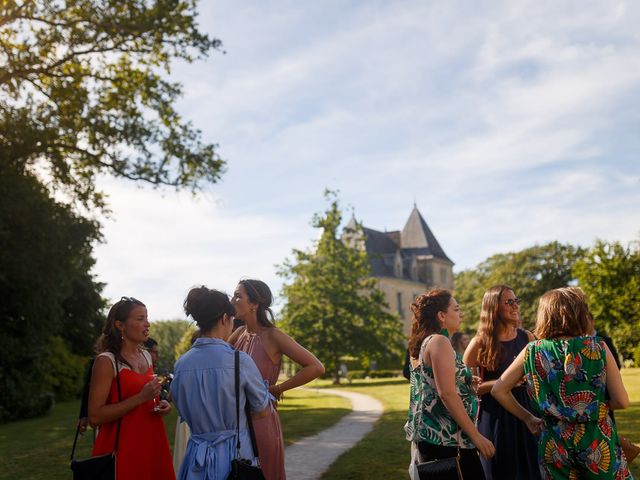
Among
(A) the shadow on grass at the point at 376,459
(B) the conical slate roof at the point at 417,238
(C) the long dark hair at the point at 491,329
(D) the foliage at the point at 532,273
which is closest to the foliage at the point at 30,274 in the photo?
(A) the shadow on grass at the point at 376,459

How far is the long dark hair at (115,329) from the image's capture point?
16.5 ft

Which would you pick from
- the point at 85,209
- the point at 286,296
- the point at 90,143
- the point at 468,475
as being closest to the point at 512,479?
the point at 468,475

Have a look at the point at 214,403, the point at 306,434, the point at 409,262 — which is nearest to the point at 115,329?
the point at 214,403

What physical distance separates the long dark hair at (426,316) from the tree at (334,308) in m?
36.2

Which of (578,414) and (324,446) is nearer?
(578,414)

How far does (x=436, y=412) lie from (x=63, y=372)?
3116cm

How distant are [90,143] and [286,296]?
2477cm

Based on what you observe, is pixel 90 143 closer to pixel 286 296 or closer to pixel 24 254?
pixel 24 254

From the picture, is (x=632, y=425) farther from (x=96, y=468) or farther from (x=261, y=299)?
(x=96, y=468)

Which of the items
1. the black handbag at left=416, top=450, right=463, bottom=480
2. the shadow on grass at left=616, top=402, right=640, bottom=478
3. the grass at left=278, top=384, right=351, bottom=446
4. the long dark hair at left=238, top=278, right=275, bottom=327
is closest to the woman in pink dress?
the long dark hair at left=238, top=278, right=275, bottom=327

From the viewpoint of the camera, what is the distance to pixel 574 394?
Result: 421 cm

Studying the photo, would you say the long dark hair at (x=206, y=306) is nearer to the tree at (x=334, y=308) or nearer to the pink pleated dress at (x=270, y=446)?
the pink pleated dress at (x=270, y=446)

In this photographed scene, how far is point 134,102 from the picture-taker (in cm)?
2123

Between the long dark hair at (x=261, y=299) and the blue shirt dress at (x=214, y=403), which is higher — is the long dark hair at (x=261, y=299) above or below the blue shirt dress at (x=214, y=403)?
above
